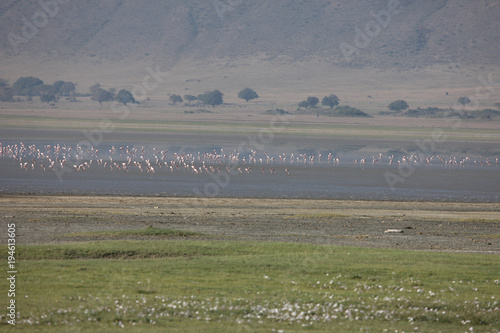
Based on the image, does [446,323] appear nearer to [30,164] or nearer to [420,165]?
[30,164]

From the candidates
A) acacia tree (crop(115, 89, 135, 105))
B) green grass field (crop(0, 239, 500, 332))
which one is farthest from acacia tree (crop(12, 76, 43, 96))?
green grass field (crop(0, 239, 500, 332))

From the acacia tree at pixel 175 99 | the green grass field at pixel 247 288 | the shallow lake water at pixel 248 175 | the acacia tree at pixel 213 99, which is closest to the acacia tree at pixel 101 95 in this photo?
the acacia tree at pixel 175 99

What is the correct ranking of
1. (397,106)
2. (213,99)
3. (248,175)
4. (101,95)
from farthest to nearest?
(213,99) → (101,95) → (397,106) → (248,175)

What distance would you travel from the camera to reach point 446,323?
576 inches

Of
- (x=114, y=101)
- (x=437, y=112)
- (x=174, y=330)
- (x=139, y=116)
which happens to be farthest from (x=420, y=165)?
(x=114, y=101)

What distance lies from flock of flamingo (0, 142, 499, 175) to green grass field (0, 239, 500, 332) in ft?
102

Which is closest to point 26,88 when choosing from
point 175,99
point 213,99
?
point 175,99

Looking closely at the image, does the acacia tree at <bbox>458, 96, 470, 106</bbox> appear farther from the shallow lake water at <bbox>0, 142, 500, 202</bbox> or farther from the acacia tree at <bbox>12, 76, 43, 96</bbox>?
the shallow lake water at <bbox>0, 142, 500, 202</bbox>

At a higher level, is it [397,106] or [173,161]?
[397,106]

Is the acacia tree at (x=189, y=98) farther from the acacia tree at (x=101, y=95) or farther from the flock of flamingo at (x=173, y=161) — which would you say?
the flock of flamingo at (x=173, y=161)

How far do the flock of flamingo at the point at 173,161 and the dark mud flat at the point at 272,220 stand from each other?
1605 centimetres

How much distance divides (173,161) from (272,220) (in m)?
28.5

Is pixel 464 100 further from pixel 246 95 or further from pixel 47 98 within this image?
Result: pixel 47 98

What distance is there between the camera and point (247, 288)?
16.5 metres
